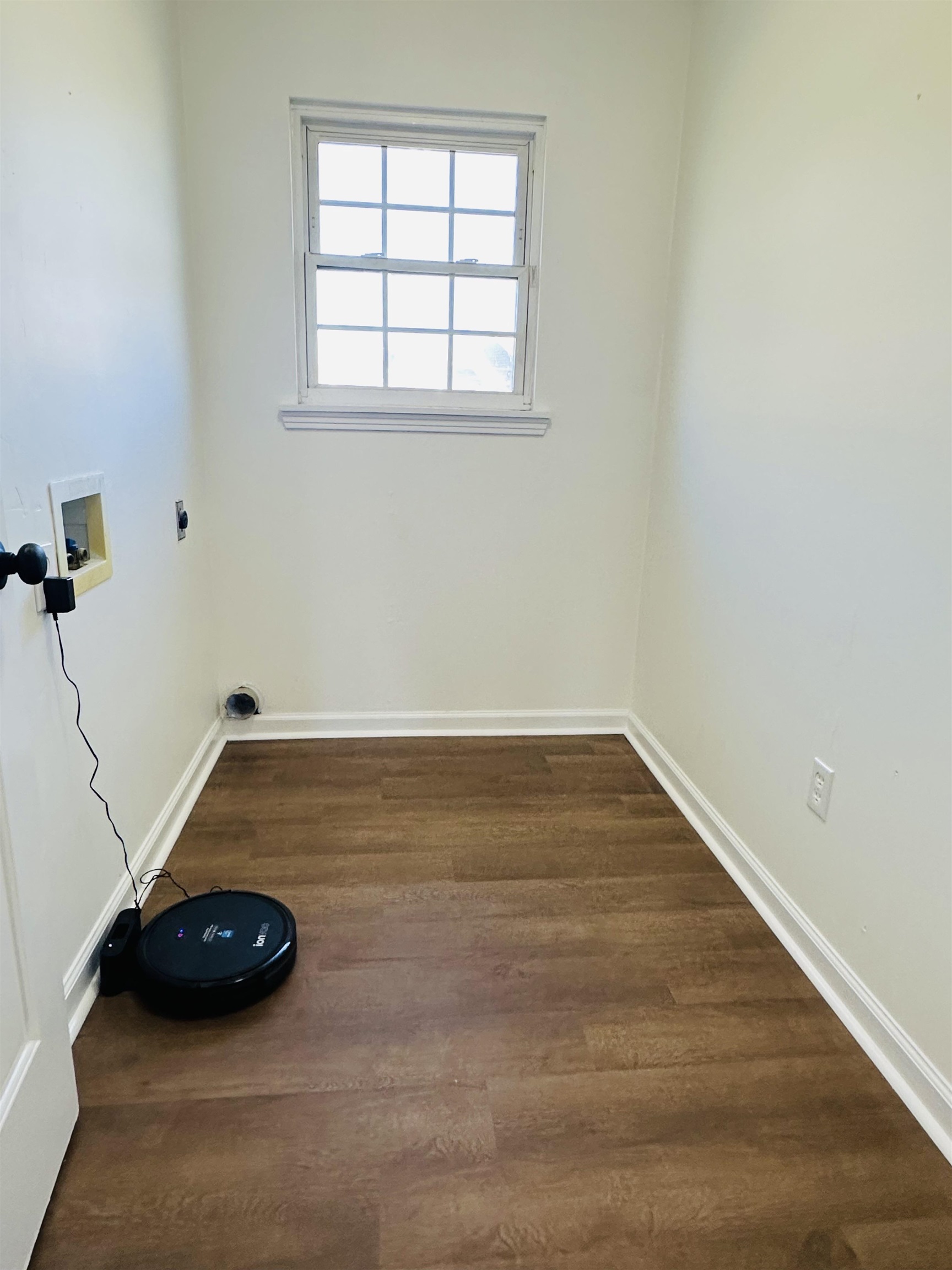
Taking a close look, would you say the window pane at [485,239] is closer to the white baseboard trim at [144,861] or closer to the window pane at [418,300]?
the window pane at [418,300]

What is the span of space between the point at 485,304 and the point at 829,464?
1.48 meters

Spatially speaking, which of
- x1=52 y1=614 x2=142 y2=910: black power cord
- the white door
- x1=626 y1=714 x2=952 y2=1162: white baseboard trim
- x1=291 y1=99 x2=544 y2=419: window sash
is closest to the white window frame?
x1=291 y1=99 x2=544 y2=419: window sash

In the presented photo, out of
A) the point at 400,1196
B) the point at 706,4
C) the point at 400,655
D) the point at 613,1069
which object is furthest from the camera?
the point at 400,655

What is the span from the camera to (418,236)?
8.23 feet

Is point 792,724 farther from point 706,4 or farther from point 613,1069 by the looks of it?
point 706,4

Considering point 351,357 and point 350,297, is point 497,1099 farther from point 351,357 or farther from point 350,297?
point 350,297

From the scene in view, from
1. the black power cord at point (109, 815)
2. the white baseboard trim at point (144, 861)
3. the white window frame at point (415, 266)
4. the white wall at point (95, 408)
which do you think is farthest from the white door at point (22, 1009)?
the white window frame at point (415, 266)

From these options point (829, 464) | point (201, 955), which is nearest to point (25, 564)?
point (201, 955)

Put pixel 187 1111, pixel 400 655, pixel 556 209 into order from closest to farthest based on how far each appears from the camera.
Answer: pixel 187 1111 < pixel 556 209 < pixel 400 655

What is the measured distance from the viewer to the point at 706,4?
2.28 meters

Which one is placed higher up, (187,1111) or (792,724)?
(792,724)

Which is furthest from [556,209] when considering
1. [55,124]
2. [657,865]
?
[657,865]

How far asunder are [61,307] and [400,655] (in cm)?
168

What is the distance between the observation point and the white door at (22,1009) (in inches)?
39.0
